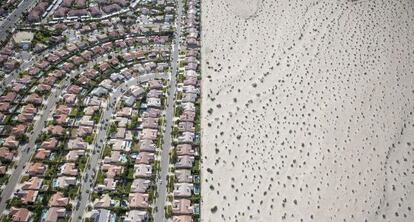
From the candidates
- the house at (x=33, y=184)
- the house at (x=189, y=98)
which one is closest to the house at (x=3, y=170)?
the house at (x=33, y=184)

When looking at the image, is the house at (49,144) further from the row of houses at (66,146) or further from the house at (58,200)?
the house at (58,200)

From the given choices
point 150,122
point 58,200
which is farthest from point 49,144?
point 150,122

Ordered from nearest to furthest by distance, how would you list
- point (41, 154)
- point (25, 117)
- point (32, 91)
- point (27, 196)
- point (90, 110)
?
point (27, 196) → point (41, 154) → point (25, 117) → point (90, 110) → point (32, 91)

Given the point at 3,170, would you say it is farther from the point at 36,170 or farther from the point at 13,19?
the point at 13,19

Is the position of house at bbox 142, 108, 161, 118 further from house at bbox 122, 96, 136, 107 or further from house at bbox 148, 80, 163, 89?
house at bbox 148, 80, 163, 89

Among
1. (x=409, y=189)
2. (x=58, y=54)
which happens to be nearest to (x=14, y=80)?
(x=58, y=54)

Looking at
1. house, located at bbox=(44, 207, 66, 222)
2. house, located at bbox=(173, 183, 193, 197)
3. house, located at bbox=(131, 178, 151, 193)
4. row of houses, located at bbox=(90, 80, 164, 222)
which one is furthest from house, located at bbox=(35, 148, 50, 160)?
house, located at bbox=(173, 183, 193, 197)

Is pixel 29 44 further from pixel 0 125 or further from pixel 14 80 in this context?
pixel 0 125

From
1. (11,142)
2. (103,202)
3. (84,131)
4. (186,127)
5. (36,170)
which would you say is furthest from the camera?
(186,127)
